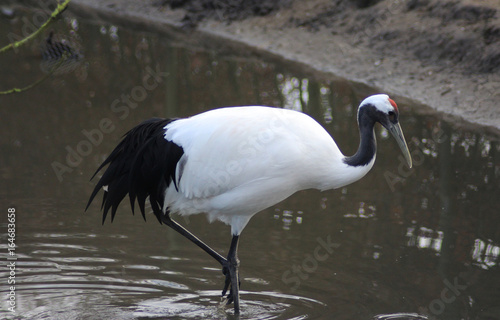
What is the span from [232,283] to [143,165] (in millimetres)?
937

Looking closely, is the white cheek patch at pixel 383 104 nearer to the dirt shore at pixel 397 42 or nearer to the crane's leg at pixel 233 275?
the crane's leg at pixel 233 275

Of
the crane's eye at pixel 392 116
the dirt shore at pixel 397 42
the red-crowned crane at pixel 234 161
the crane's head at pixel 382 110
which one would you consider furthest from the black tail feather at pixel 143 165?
the dirt shore at pixel 397 42

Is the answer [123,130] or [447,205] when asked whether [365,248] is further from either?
[123,130]

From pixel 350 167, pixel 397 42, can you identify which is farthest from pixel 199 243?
pixel 397 42

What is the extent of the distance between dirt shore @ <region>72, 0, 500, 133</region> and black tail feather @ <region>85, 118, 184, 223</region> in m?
4.40

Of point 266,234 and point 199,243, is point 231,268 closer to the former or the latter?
point 199,243

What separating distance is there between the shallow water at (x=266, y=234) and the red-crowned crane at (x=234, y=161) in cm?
51

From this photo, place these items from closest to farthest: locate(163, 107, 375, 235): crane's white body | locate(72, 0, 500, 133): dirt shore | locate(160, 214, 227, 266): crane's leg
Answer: locate(163, 107, 375, 235): crane's white body → locate(160, 214, 227, 266): crane's leg → locate(72, 0, 500, 133): dirt shore

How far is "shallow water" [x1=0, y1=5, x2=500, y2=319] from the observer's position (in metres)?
4.77

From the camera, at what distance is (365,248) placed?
217 inches

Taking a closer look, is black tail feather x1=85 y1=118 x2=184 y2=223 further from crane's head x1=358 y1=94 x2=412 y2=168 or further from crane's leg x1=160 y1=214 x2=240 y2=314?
crane's head x1=358 y1=94 x2=412 y2=168

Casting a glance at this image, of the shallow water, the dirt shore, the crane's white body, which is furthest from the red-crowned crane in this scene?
the dirt shore

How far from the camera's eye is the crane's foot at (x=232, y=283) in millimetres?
4699

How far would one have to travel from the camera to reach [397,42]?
10047 mm
